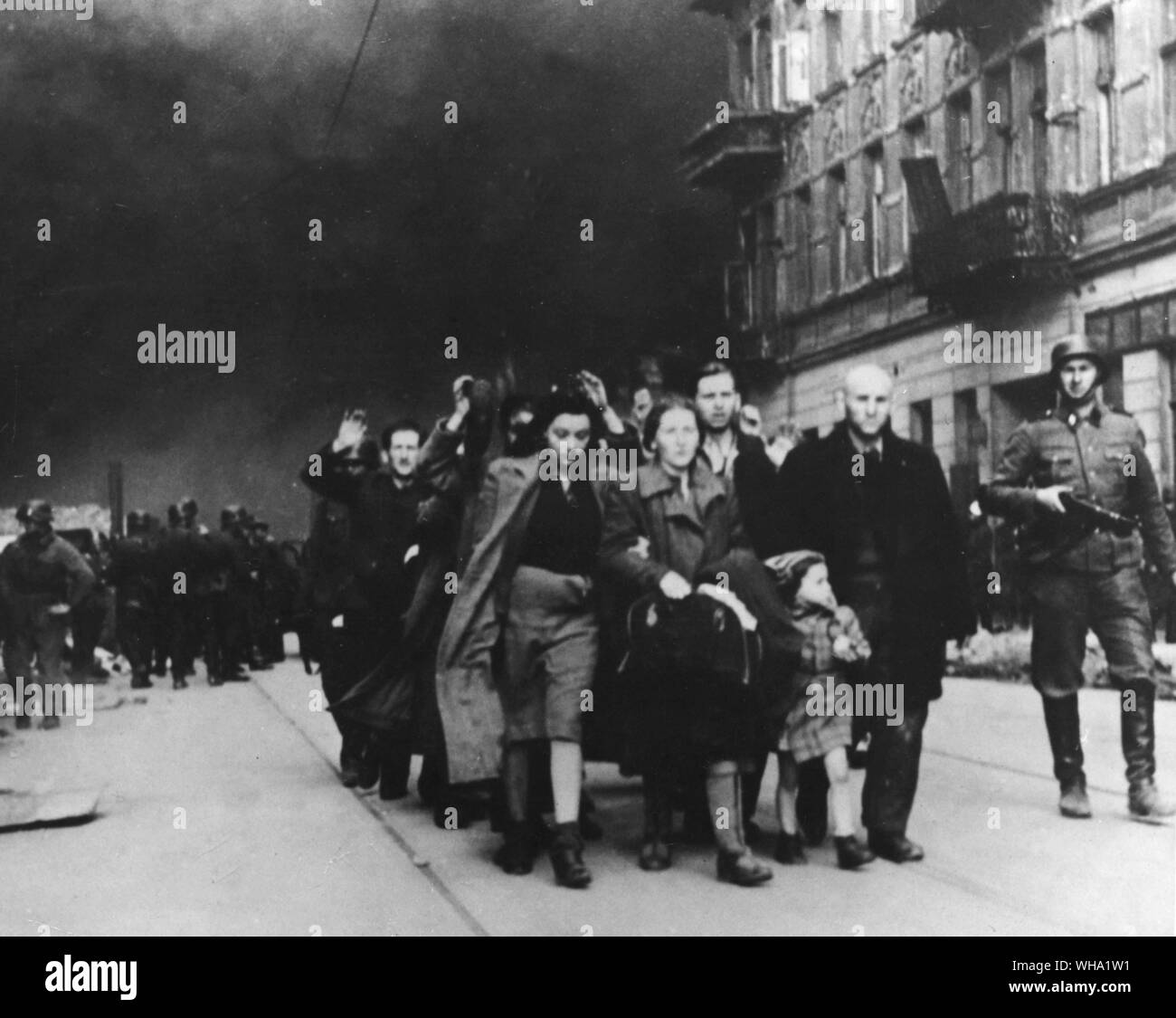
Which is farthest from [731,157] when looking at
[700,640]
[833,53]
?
[700,640]

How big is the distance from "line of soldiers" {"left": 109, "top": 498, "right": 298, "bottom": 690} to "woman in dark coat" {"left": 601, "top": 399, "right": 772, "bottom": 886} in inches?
424

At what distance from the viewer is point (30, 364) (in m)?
8.08

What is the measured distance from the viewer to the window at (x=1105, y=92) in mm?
11438

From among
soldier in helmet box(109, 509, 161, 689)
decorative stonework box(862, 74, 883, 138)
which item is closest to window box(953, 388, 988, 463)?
decorative stonework box(862, 74, 883, 138)

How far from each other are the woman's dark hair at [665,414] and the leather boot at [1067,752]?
90.8 inches

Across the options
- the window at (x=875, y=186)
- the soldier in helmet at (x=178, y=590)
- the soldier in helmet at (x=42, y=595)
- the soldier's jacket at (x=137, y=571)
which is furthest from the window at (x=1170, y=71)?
the soldier's jacket at (x=137, y=571)

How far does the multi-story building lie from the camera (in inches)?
402

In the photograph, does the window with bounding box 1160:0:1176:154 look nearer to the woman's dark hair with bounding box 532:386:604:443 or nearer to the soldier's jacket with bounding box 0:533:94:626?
the woman's dark hair with bounding box 532:386:604:443

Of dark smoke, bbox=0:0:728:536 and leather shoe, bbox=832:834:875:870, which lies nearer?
leather shoe, bbox=832:834:875:870

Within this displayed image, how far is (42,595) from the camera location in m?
13.4

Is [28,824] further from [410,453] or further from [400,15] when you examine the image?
[400,15]

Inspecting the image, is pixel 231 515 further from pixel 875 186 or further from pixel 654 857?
pixel 654 857
